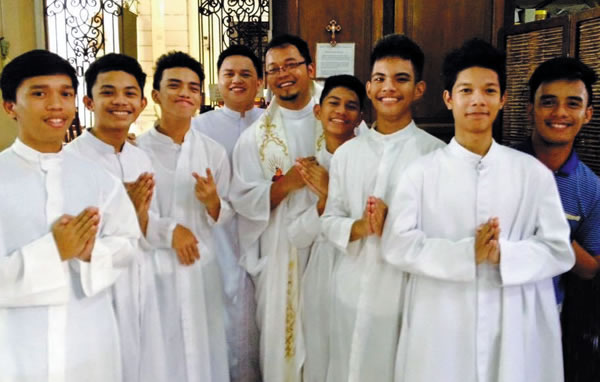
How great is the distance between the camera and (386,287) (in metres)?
2.43

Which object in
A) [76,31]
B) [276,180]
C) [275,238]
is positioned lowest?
[275,238]

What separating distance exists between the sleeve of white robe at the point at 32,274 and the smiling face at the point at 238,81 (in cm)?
180

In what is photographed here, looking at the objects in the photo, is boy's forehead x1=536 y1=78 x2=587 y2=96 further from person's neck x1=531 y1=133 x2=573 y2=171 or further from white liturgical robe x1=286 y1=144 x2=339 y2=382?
white liturgical robe x1=286 y1=144 x2=339 y2=382

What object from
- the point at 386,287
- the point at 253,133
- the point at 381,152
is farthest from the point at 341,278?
the point at 253,133

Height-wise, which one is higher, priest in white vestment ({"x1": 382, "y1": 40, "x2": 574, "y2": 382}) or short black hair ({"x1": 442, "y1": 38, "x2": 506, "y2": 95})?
short black hair ({"x1": 442, "y1": 38, "x2": 506, "y2": 95})

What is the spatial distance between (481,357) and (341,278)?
71 cm

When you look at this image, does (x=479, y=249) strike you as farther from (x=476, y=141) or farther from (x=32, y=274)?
(x=32, y=274)

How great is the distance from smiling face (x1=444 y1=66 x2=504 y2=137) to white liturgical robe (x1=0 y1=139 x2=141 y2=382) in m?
1.36

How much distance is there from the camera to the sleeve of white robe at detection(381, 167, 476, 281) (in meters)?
2.06

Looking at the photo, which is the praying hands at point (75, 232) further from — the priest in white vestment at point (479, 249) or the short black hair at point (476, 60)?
the short black hair at point (476, 60)

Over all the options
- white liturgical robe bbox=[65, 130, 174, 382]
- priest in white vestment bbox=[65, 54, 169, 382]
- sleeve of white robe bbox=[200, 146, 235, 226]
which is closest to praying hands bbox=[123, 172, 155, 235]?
priest in white vestment bbox=[65, 54, 169, 382]

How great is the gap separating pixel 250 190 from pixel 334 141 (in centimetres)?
51

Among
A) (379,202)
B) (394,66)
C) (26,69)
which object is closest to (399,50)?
(394,66)

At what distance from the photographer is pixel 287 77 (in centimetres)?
306
